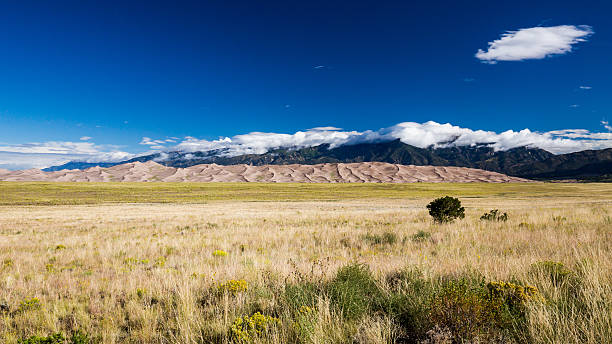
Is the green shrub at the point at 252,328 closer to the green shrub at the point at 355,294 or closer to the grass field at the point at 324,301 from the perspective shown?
the grass field at the point at 324,301

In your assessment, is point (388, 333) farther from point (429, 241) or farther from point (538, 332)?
point (429, 241)

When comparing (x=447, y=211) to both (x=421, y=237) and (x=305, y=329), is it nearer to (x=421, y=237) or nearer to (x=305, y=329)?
(x=421, y=237)

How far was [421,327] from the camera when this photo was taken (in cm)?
353

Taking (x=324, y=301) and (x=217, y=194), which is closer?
(x=324, y=301)

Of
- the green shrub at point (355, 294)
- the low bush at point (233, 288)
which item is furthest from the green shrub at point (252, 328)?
the low bush at point (233, 288)

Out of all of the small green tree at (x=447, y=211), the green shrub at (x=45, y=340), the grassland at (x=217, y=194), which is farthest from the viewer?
the grassland at (x=217, y=194)

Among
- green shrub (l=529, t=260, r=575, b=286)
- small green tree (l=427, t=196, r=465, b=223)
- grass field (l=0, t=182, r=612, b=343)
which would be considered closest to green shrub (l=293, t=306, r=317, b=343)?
grass field (l=0, t=182, r=612, b=343)

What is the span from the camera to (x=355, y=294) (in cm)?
451

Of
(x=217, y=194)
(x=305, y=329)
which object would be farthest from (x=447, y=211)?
(x=217, y=194)

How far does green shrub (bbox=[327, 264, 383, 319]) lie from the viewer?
4.07 m

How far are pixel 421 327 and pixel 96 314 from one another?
5.16 m

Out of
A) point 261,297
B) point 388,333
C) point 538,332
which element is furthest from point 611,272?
point 261,297

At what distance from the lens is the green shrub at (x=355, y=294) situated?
160 inches

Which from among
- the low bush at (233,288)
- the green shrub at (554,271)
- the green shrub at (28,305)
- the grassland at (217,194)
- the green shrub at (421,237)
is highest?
the green shrub at (554,271)
